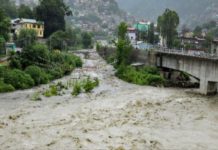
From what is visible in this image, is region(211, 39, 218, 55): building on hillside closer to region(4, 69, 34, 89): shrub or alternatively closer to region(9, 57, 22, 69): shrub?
region(4, 69, 34, 89): shrub

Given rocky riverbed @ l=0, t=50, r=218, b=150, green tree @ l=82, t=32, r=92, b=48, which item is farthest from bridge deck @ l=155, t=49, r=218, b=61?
green tree @ l=82, t=32, r=92, b=48

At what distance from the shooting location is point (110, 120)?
2673 centimetres

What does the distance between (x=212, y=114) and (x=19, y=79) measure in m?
18.7

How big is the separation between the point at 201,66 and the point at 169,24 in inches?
1122

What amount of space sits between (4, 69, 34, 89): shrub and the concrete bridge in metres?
16.3

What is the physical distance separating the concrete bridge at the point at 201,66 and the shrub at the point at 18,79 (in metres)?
16.3

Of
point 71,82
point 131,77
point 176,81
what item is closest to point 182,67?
point 176,81

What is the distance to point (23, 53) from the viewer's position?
4503 cm

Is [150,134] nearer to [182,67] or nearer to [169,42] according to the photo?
[182,67]

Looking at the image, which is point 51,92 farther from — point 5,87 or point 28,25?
point 28,25

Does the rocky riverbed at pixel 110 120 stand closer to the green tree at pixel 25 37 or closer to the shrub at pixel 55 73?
the shrub at pixel 55 73

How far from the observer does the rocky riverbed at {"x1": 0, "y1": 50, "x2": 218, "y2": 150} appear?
71.4ft

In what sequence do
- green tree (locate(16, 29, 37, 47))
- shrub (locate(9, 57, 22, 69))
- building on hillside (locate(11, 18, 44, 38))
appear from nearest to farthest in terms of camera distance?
shrub (locate(9, 57, 22, 69)), green tree (locate(16, 29, 37, 47)), building on hillside (locate(11, 18, 44, 38))

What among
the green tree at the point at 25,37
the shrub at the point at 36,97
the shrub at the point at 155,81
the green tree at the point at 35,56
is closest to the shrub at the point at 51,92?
the shrub at the point at 36,97
